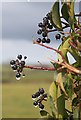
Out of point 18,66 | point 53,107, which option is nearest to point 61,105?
point 53,107

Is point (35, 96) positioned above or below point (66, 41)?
below

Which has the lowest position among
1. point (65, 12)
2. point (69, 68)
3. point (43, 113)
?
point (43, 113)

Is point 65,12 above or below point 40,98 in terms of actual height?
above

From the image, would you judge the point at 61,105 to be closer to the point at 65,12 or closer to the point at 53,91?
the point at 53,91

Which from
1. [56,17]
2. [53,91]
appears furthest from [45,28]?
[53,91]

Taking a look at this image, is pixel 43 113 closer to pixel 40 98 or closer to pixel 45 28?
pixel 40 98

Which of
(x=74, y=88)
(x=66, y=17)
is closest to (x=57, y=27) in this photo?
(x=66, y=17)

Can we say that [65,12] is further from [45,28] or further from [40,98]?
[40,98]

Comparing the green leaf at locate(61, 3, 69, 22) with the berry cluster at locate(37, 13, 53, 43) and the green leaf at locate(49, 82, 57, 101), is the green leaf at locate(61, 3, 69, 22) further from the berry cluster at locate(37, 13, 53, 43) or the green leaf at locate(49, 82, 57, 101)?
the green leaf at locate(49, 82, 57, 101)

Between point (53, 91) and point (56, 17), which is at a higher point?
point (56, 17)

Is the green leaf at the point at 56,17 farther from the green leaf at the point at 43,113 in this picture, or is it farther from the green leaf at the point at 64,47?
the green leaf at the point at 43,113

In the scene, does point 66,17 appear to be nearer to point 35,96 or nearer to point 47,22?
point 47,22
